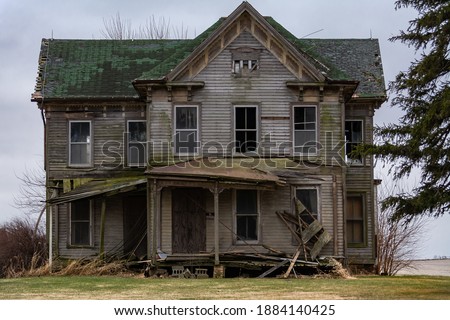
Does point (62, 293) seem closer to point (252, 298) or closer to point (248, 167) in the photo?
point (252, 298)

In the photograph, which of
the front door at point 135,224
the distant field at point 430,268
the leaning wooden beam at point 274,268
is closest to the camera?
the leaning wooden beam at point 274,268

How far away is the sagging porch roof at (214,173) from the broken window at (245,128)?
1.24 metres

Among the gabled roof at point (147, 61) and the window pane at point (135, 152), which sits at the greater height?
the gabled roof at point (147, 61)

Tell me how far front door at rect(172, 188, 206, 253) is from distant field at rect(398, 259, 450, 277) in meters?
14.6

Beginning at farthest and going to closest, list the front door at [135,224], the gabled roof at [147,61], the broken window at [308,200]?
the front door at [135,224] → the gabled roof at [147,61] → the broken window at [308,200]

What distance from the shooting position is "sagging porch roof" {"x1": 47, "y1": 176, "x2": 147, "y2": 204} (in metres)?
31.8

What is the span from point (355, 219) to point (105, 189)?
9.84m

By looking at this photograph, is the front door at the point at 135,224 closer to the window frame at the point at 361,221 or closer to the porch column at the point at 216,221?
the porch column at the point at 216,221

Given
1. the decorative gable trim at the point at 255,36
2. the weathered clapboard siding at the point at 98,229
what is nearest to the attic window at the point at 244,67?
the decorative gable trim at the point at 255,36

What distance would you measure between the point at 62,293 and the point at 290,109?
1178 cm

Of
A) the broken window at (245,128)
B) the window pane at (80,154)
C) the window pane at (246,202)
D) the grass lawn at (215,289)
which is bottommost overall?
the grass lawn at (215,289)

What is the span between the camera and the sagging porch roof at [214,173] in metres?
30.0

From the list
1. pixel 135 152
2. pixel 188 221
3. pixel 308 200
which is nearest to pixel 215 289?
pixel 188 221

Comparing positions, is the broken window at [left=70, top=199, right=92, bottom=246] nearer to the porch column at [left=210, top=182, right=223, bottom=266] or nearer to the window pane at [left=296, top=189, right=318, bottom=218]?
the porch column at [left=210, top=182, right=223, bottom=266]
